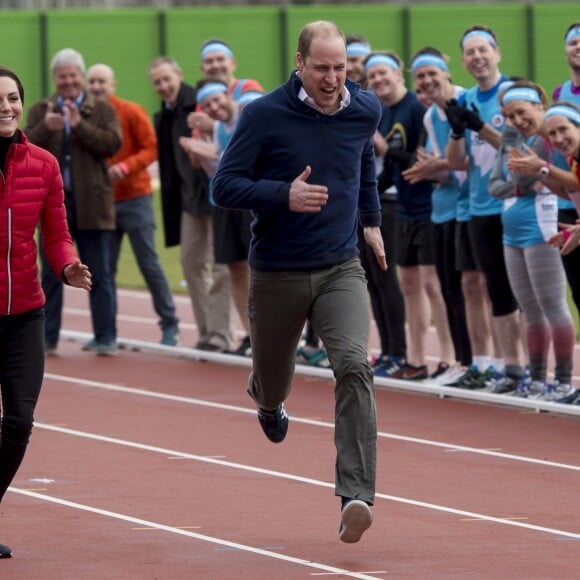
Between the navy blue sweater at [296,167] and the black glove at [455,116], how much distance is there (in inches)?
165

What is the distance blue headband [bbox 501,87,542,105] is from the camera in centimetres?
1199

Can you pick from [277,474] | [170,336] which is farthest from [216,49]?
[277,474]

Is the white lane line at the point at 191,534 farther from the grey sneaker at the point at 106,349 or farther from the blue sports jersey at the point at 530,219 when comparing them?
the grey sneaker at the point at 106,349

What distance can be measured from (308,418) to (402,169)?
91.7 inches

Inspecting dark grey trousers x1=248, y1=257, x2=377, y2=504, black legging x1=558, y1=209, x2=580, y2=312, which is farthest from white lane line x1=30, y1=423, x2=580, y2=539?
black legging x1=558, y1=209, x2=580, y2=312

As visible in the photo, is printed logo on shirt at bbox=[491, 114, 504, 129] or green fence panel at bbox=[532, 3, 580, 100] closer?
printed logo on shirt at bbox=[491, 114, 504, 129]

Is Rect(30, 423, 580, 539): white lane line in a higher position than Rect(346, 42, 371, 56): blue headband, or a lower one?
lower

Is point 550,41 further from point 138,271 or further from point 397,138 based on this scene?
point 397,138

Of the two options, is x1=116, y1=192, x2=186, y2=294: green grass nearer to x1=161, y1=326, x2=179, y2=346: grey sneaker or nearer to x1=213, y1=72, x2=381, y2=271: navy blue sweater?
x1=161, y1=326, x2=179, y2=346: grey sneaker

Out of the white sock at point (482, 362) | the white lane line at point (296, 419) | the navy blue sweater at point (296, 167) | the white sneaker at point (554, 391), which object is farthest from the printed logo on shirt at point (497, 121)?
the navy blue sweater at point (296, 167)

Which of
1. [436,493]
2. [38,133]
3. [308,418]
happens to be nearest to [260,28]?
[38,133]

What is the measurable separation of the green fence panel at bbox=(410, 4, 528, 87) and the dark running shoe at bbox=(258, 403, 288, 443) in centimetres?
2973

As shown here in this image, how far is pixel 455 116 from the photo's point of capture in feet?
41.7

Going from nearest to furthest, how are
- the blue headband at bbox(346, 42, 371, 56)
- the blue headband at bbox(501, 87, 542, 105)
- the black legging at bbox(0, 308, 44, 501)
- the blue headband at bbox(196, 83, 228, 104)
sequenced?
the black legging at bbox(0, 308, 44, 501)
the blue headband at bbox(501, 87, 542, 105)
the blue headband at bbox(346, 42, 371, 56)
the blue headband at bbox(196, 83, 228, 104)
